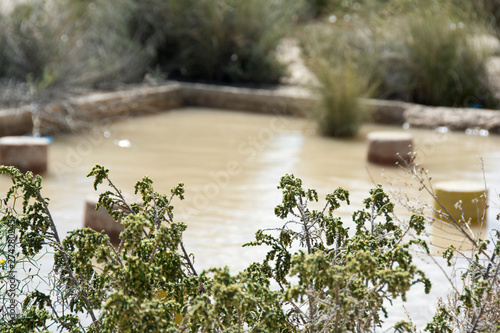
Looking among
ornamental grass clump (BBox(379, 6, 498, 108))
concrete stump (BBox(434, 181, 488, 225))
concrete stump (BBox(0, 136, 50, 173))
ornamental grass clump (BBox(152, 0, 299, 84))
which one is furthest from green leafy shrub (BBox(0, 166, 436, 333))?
ornamental grass clump (BBox(152, 0, 299, 84))

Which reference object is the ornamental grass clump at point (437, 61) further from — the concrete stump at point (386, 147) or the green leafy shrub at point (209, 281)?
the green leafy shrub at point (209, 281)

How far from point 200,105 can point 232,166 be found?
3307 millimetres

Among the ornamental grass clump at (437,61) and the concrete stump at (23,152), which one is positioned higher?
the ornamental grass clump at (437,61)

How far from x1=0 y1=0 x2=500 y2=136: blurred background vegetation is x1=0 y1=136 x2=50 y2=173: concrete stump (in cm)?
154

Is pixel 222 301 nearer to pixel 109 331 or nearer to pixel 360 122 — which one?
pixel 109 331

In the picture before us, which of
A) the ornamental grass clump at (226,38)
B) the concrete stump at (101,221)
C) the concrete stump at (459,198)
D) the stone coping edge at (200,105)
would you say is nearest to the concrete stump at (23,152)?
the stone coping edge at (200,105)

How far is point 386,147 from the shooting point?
592cm

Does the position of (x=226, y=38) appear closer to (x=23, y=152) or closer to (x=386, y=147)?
(x=386, y=147)

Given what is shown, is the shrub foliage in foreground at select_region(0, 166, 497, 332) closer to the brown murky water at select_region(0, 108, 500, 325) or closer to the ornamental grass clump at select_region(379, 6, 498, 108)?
the brown murky water at select_region(0, 108, 500, 325)

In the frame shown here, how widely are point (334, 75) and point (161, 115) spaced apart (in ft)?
7.98

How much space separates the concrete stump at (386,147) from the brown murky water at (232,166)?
0.10m

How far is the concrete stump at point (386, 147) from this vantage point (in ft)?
19.5

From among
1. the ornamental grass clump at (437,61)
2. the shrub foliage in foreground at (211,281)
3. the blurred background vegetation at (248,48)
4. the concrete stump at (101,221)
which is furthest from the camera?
the ornamental grass clump at (437,61)

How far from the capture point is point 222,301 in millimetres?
1694
